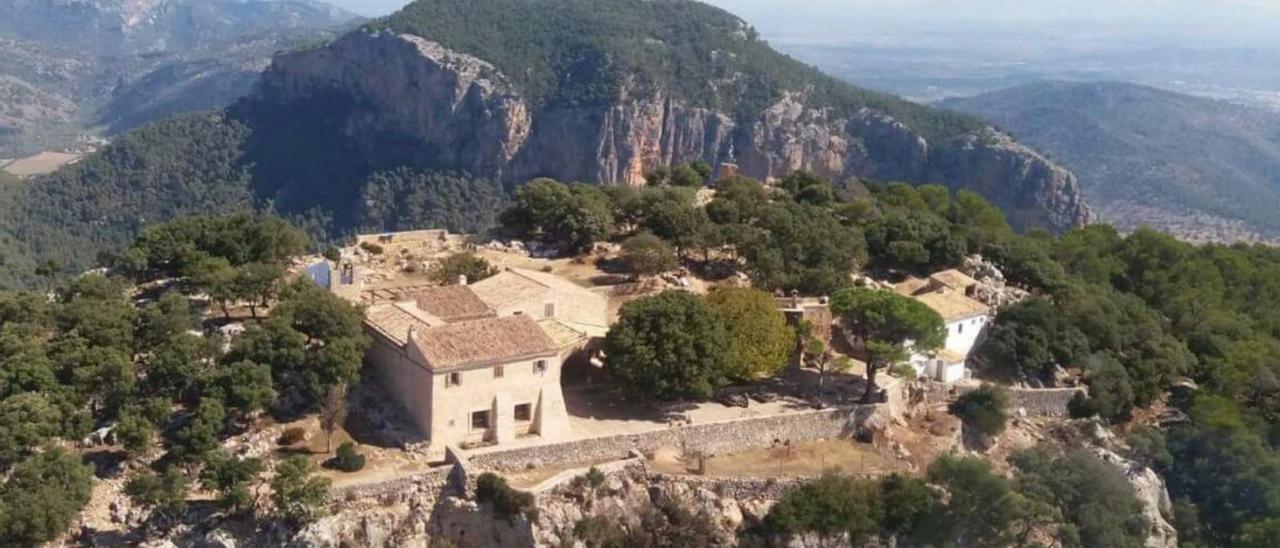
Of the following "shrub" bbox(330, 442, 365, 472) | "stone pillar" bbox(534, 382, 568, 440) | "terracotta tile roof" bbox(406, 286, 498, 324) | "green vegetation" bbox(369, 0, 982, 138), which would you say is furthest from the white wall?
"green vegetation" bbox(369, 0, 982, 138)

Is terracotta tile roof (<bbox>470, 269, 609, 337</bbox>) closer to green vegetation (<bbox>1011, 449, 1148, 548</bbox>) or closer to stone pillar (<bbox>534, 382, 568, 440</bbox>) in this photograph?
stone pillar (<bbox>534, 382, 568, 440</bbox>)

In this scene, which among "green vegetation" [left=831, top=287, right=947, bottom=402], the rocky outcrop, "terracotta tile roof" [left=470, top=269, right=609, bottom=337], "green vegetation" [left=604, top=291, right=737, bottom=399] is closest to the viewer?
"green vegetation" [left=604, top=291, right=737, bottom=399]

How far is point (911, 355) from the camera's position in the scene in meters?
36.9

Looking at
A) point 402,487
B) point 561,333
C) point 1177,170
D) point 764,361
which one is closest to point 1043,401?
point 764,361

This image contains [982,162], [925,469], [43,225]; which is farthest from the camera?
[982,162]

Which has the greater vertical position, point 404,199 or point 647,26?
point 647,26

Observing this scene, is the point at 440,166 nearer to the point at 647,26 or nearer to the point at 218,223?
the point at 647,26

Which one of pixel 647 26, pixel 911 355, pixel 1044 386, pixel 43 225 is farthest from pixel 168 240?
pixel 647 26

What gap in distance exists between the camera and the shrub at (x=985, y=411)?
36531 mm

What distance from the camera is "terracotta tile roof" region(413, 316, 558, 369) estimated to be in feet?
98.9

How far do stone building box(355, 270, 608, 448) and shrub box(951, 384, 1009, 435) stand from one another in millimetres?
12714

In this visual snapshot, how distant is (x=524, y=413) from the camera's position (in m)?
31.6

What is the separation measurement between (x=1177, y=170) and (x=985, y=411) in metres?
147

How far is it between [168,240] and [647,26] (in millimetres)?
117712
